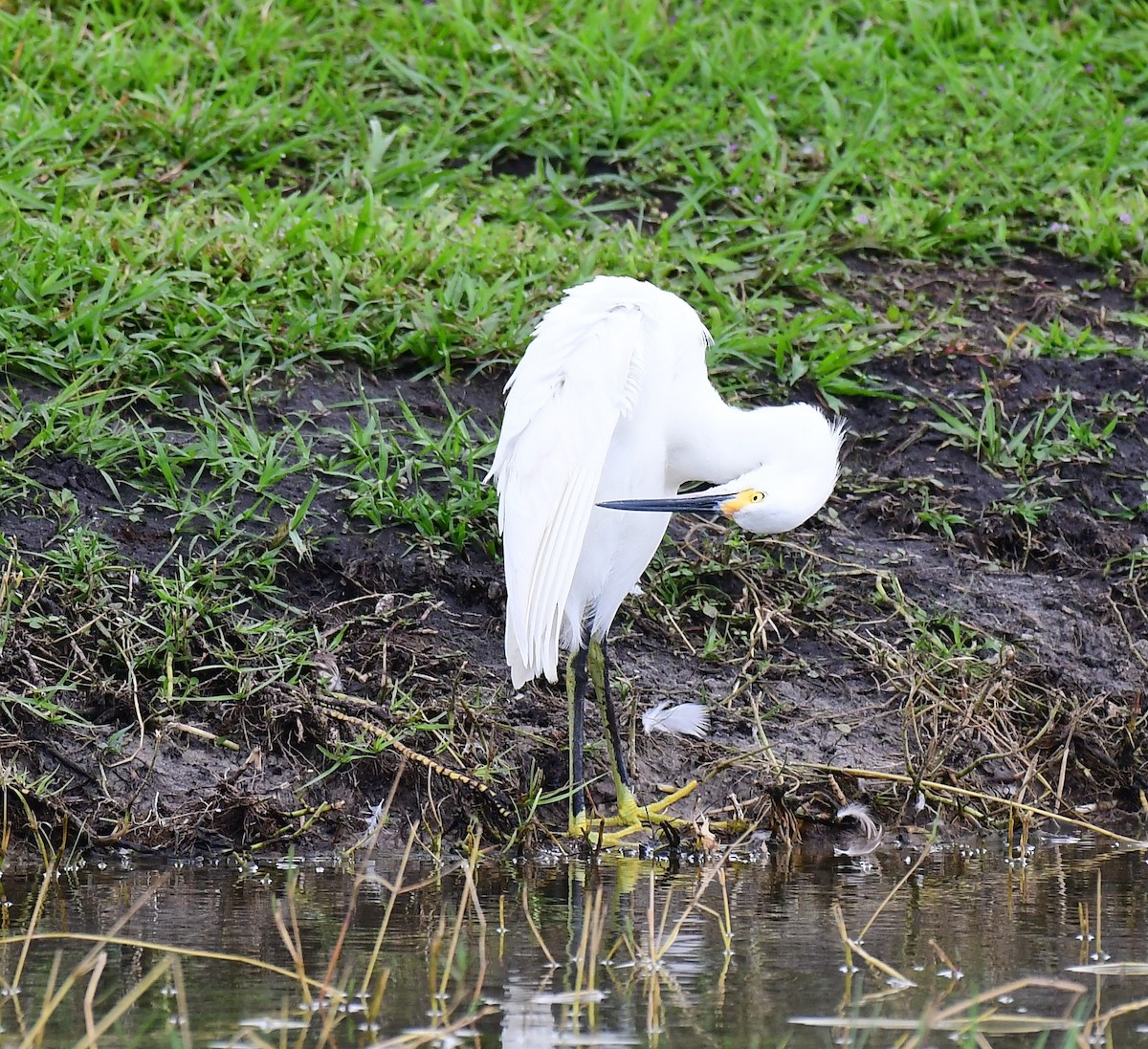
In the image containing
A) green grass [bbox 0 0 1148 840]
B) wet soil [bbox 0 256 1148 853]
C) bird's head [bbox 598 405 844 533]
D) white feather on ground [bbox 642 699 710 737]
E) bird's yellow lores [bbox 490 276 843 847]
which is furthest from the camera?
green grass [bbox 0 0 1148 840]

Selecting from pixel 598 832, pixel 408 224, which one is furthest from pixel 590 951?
pixel 408 224

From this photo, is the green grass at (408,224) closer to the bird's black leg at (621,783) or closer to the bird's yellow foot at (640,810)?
the bird's black leg at (621,783)

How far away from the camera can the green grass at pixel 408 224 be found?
15.2 ft

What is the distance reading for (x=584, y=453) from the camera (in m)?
3.92

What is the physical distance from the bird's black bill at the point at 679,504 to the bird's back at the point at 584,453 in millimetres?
77

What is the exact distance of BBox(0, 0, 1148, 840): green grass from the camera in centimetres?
462

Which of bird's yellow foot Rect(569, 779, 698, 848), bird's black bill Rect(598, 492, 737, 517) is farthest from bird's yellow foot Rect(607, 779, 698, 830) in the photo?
bird's black bill Rect(598, 492, 737, 517)

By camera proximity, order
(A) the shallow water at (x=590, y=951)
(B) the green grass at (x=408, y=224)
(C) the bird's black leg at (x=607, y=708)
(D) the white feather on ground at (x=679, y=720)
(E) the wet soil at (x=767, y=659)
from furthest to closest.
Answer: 1. (B) the green grass at (x=408, y=224)
2. (D) the white feather on ground at (x=679, y=720)
3. (C) the bird's black leg at (x=607, y=708)
4. (E) the wet soil at (x=767, y=659)
5. (A) the shallow water at (x=590, y=951)

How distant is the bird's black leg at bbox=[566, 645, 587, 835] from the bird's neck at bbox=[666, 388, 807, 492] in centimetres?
54

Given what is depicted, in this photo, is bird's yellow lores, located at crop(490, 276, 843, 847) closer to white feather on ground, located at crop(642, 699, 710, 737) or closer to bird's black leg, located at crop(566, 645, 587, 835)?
bird's black leg, located at crop(566, 645, 587, 835)

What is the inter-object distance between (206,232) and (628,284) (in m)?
2.01

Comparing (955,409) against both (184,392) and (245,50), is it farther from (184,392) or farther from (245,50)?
(245,50)

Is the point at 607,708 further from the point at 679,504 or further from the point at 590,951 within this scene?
the point at 590,951

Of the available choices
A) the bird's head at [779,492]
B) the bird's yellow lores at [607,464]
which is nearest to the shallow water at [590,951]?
the bird's yellow lores at [607,464]
